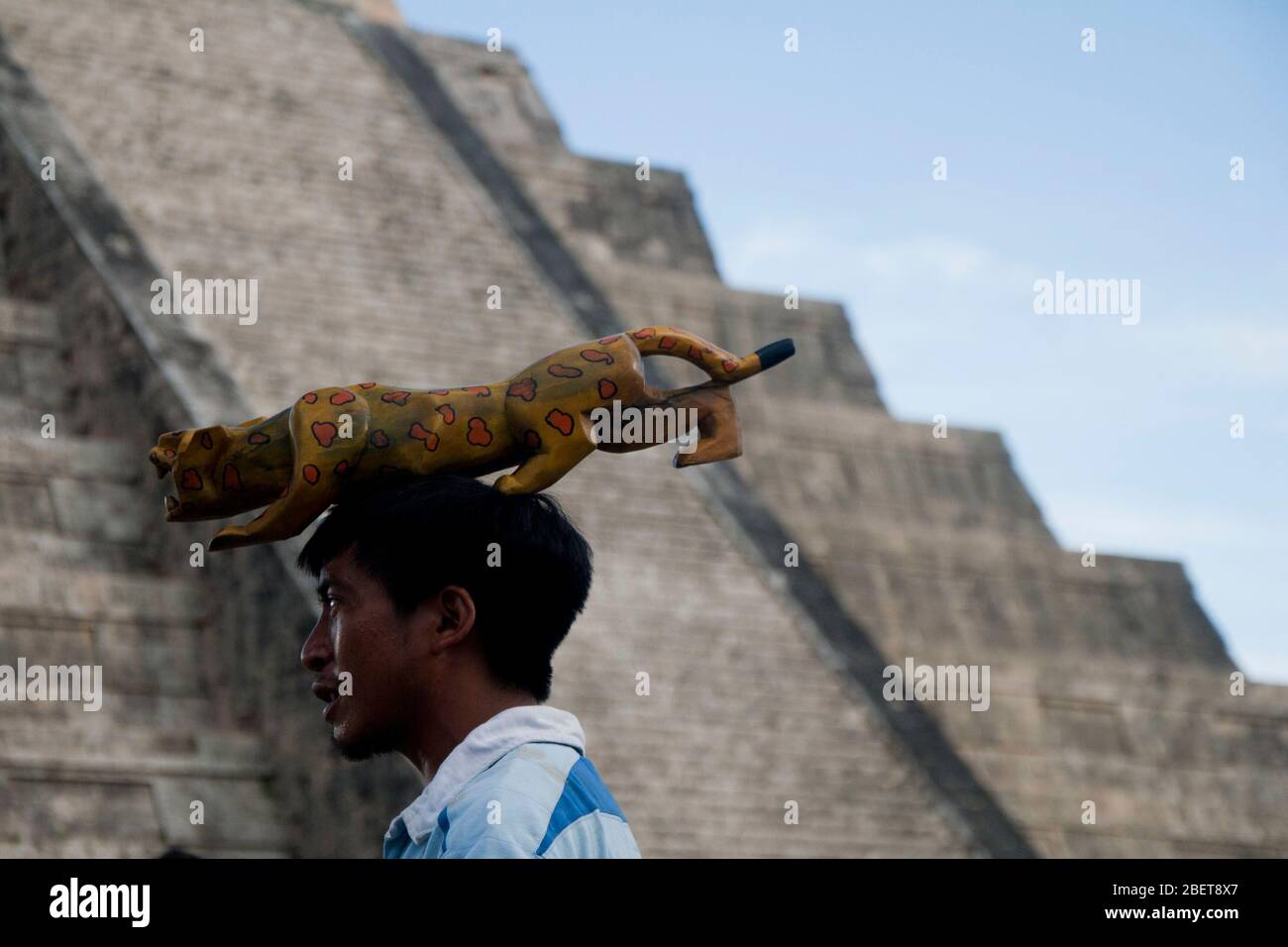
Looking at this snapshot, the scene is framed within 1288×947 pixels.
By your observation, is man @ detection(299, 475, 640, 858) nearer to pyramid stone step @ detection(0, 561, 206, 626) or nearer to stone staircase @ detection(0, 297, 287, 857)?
stone staircase @ detection(0, 297, 287, 857)

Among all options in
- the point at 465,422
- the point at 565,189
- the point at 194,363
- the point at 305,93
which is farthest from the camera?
the point at 565,189

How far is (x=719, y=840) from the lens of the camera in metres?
10.2

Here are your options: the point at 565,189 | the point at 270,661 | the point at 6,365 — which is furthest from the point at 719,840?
the point at 565,189

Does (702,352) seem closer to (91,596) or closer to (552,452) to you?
(552,452)

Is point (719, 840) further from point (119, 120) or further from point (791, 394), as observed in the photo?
point (791, 394)

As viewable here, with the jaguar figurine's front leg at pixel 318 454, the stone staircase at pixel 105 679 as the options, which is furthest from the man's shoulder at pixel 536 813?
the stone staircase at pixel 105 679

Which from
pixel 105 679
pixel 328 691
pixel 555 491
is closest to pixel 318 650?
pixel 328 691

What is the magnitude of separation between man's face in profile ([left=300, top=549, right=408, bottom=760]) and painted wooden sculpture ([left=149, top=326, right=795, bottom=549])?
0.13 m

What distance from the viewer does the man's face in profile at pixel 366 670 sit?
110 inches

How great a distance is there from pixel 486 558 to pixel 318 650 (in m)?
0.27

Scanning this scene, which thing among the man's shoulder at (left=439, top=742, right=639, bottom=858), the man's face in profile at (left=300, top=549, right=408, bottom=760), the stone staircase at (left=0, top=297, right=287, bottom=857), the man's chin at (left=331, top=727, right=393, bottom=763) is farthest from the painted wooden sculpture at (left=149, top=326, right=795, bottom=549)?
the stone staircase at (left=0, top=297, right=287, bottom=857)

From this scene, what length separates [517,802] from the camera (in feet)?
8.21

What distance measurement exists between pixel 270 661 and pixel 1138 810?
6.95 meters

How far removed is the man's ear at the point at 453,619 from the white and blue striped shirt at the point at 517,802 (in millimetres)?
119
